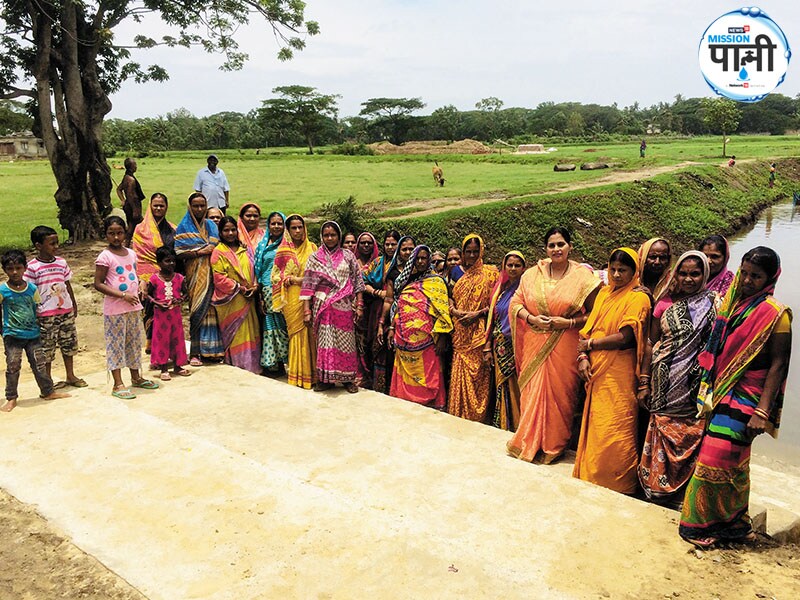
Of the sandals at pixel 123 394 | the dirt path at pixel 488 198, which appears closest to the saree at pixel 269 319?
the sandals at pixel 123 394

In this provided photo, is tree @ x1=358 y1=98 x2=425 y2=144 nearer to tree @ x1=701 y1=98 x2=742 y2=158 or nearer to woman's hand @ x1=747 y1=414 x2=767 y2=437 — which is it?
tree @ x1=701 y1=98 x2=742 y2=158

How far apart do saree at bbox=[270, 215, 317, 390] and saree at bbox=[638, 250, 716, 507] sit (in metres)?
2.89

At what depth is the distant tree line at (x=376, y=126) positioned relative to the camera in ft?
194

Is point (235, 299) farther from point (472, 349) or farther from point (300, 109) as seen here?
point (300, 109)

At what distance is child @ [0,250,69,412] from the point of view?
4.61 metres

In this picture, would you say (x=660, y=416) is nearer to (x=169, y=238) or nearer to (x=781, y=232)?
(x=169, y=238)

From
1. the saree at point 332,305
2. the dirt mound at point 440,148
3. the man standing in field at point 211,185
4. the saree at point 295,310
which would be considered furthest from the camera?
the dirt mound at point 440,148

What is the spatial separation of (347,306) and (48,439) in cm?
239

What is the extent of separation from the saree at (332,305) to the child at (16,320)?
2033 millimetres

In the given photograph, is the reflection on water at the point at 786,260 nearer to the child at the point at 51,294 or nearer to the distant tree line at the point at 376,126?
the child at the point at 51,294

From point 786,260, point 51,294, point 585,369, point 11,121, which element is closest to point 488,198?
point 786,260

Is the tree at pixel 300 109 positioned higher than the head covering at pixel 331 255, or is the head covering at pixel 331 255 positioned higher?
the tree at pixel 300 109

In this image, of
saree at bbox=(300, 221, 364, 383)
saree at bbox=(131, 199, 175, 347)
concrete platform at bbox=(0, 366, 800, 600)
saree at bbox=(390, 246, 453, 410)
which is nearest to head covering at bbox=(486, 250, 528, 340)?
saree at bbox=(390, 246, 453, 410)

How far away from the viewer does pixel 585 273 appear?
425cm
